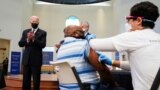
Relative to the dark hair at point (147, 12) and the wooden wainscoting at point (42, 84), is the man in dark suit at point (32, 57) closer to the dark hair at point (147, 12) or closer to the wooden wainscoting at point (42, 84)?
the wooden wainscoting at point (42, 84)

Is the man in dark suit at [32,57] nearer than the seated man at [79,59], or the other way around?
the seated man at [79,59]

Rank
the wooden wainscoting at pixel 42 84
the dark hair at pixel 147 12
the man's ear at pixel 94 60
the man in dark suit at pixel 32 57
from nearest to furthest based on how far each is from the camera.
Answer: the dark hair at pixel 147 12
the man's ear at pixel 94 60
the man in dark suit at pixel 32 57
the wooden wainscoting at pixel 42 84

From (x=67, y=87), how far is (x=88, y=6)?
9.48 m

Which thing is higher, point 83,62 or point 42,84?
point 83,62

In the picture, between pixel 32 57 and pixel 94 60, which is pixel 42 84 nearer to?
pixel 32 57

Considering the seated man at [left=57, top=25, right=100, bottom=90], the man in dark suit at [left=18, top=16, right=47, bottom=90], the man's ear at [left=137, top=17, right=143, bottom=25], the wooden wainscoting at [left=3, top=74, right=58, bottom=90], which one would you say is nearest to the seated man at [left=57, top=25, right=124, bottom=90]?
the seated man at [left=57, top=25, right=100, bottom=90]

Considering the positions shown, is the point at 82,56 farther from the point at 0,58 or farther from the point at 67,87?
the point at 0,58

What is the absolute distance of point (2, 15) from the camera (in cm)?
882

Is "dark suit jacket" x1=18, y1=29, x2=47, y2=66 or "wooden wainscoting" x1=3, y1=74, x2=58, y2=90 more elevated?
"dark suit jacket" x1=18, y1=29, x2=47, y2=66

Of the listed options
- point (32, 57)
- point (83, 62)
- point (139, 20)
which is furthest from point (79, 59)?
point (32, 57)

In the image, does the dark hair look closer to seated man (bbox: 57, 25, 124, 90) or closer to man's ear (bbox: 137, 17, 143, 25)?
man's ear (bbox: 137, 17, 143, 25)

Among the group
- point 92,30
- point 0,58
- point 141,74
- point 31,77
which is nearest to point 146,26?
point 141,74

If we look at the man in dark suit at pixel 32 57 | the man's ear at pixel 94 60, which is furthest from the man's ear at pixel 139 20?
the man in dark suit at pixel 32 57

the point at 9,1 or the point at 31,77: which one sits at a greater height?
the point at 9,1
